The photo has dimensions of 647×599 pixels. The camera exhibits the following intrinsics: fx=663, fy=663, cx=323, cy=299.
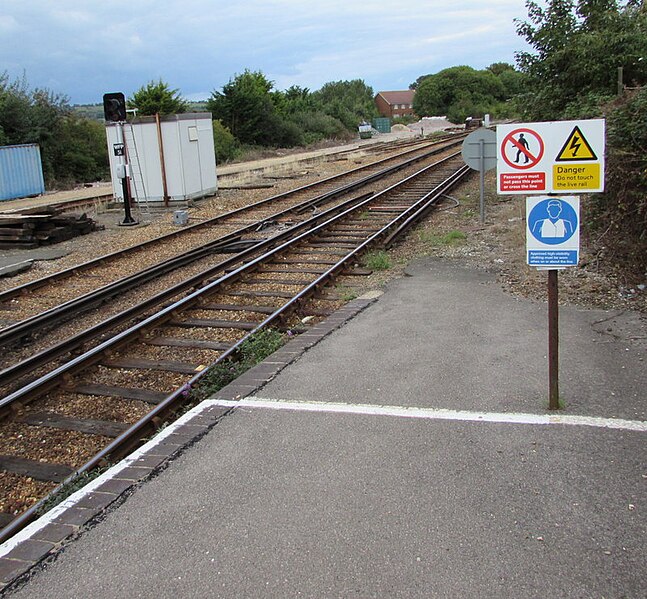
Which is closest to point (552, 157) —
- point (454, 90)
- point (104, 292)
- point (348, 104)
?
point (104, 292)

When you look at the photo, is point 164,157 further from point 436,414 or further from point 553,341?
point 553,341

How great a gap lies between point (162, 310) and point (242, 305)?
1.03 metres

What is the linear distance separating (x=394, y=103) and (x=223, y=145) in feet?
400

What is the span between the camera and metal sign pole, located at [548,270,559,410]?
4.56 meters

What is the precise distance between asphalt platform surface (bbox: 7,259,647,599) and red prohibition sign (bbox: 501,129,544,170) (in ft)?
5.65

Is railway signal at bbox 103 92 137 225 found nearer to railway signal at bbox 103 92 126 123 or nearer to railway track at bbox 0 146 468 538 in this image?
railway signal at bbox 103 92 126 123

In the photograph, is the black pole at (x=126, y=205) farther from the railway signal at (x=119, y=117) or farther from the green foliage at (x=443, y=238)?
the green foliage at (x=443, y=238)

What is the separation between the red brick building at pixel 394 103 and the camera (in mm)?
155500

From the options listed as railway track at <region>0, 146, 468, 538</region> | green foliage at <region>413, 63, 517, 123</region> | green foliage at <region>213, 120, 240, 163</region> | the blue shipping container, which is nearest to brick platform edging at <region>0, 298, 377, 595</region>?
railway track at <region>0, 146, 468, 538</region>

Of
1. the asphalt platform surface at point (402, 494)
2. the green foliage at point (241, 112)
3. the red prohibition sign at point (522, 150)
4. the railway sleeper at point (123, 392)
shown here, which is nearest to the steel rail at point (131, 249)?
the railway sleeper at point (123, 392)

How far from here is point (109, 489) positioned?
399 centimetres

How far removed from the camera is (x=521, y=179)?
174 inches

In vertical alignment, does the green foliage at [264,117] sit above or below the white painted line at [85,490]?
above

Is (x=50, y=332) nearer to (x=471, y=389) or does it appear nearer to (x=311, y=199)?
(x=471, y=389)
